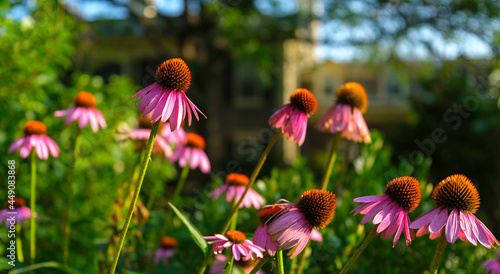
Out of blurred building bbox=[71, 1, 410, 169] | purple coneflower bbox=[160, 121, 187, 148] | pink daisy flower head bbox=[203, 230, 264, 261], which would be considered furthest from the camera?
blurred building bbox=[71, 1, 410, 169]

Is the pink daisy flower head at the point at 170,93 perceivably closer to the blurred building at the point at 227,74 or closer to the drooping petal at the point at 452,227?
the drooping petal at the point at 452,227

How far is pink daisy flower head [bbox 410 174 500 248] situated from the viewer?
1.12 metres

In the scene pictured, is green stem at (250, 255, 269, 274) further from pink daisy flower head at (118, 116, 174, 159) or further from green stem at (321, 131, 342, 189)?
pink daisy flower head at (118, 116, 174, 159)

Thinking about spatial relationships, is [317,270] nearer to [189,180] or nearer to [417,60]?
[189,180]

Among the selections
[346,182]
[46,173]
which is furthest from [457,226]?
[46,173]

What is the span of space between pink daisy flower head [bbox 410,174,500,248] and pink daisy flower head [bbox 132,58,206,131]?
639mm

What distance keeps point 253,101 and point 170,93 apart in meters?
14.6

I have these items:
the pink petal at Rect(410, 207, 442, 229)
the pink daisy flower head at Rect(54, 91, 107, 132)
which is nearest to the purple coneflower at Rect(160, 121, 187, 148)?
the pink daisy flower head at Rect(54, 91, 107, 132)

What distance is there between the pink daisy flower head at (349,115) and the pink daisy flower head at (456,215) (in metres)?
0.57

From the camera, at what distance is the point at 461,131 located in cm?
1020

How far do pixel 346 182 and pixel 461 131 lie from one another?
8.46 meters

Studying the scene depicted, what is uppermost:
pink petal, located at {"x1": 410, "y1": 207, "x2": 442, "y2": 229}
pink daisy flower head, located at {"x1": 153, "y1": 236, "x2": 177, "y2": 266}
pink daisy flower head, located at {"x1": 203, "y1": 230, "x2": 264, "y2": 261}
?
pink petal, located at {"x1": 410, "y1": 207, "x2": 442, "y2": 229}

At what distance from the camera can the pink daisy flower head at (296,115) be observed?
1.43 metres

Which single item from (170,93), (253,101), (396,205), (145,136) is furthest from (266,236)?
(253,101)
